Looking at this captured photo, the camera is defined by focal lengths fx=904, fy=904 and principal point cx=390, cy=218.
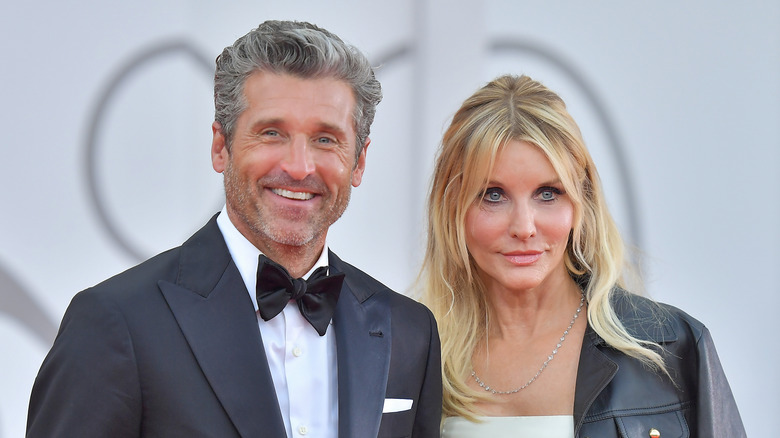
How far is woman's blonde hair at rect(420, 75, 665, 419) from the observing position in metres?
2.42

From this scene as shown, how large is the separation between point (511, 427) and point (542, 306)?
14.8 inches

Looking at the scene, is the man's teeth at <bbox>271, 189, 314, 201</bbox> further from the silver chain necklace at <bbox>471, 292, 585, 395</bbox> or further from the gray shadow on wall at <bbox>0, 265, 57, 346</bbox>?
the gray shadow on wall at <bbox>0, 265, 57, 346</bbox>

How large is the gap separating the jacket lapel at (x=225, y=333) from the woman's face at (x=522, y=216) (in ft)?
2.67

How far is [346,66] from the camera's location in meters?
1.94

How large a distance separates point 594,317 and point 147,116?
1.59 m

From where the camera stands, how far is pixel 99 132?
2.92m

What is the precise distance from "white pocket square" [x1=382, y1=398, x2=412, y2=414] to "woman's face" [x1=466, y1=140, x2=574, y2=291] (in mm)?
556

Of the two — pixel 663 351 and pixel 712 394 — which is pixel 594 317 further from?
pixel 712 394

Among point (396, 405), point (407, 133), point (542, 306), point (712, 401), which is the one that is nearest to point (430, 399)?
point (396, 405)

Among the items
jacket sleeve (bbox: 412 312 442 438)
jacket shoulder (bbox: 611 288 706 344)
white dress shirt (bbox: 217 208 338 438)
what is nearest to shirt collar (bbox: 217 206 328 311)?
white dress shirt (bbox: 217 208 338 438)

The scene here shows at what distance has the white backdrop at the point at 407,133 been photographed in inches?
112

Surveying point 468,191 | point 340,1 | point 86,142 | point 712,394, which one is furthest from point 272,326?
point 340,1

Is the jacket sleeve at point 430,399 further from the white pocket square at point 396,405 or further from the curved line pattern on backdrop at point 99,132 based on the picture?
the curved line pattern on backdrop at point 99,132

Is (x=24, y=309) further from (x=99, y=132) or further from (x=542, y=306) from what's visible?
(x=542, y=306)
